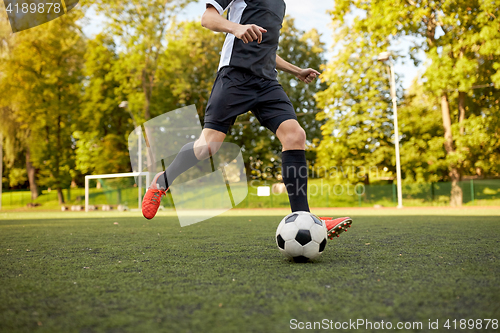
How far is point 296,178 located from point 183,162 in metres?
0.94

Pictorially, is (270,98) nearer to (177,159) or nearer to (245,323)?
(177,159)

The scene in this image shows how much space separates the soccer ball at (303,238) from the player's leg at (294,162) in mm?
258

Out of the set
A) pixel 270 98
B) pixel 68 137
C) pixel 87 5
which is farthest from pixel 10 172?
pixel 270 98

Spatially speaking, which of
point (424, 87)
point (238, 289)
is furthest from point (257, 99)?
point (424, 87)

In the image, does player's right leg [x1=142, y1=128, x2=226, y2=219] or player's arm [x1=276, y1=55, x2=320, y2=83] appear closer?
player's right leg [x1=142, y1=128, x2=226, y2=219]

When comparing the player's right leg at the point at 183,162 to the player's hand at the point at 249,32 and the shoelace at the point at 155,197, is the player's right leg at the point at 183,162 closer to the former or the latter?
the shoelace at the point at 155,197

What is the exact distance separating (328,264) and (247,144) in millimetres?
23777

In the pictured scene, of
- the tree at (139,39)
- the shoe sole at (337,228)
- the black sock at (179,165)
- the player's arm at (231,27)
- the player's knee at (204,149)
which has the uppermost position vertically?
the tree at (139,39)

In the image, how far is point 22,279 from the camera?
2.29 m

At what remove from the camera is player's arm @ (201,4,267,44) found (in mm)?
2783

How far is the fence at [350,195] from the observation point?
65.0 ft

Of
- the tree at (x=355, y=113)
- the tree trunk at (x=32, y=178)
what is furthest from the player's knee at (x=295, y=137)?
the tree trunk at (x=32, y=178)

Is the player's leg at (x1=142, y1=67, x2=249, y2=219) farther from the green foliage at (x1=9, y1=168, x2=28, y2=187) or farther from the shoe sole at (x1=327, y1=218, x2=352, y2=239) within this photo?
the green foliage at (x1=9, y1=168, x2=28, y2=187)
